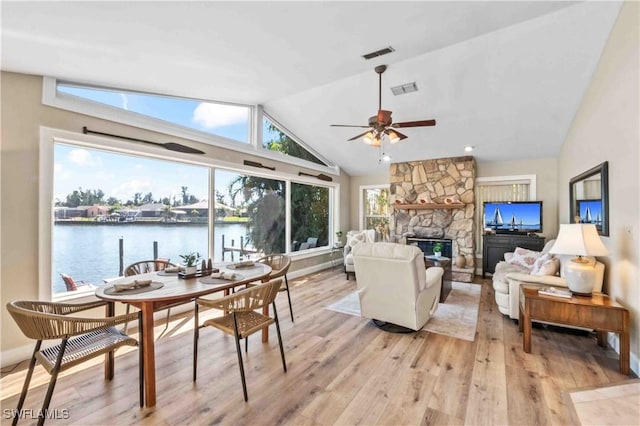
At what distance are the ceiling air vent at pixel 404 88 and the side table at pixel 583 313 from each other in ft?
9.80

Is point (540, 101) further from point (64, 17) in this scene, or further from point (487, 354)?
point (64, 17)

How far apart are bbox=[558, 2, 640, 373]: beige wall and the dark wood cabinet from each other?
2.26m

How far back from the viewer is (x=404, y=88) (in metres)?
4.20

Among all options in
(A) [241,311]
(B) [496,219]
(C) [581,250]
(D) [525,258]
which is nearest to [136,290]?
(A) [241,311]

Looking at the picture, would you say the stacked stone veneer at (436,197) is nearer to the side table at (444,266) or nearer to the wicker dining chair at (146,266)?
the side table at (444,266)

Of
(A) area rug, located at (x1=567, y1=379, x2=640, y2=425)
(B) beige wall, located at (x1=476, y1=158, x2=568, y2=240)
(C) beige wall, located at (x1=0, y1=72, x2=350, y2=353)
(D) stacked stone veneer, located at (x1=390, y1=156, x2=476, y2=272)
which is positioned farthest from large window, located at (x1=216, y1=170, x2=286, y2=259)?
(B) beige wall, located at (x1=476, y1=158, x2=568, y2=240)

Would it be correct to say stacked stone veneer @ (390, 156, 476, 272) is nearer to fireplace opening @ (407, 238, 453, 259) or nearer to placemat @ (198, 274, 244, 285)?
fireplace opening @ (407, 238, 453, 259)

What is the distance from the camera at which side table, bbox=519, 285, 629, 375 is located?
2.44 metres

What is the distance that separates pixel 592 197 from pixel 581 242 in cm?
132

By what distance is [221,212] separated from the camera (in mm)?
4633

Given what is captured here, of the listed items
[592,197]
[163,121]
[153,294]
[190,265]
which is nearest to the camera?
[153,294]

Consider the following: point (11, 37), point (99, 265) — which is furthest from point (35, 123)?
point (99, 265)

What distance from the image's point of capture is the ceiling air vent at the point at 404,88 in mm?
4121

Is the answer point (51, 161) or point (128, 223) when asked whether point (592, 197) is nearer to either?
point (128, 223)
